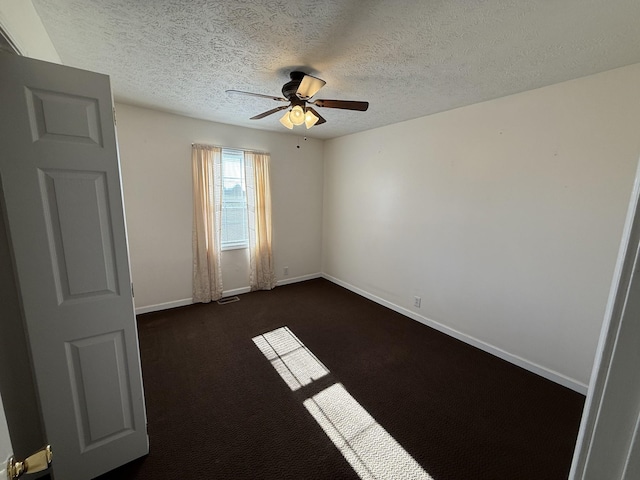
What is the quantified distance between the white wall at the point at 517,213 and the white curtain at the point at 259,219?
160cm

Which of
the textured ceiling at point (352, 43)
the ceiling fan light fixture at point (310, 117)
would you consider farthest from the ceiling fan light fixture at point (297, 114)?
the textured ceiling at point (352, 43)

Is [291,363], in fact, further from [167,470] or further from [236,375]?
[167,470]

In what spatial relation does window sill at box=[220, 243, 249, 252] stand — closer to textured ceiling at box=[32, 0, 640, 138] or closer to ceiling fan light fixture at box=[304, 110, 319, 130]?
textured ceiling at box=[32, 0, 640, 138]

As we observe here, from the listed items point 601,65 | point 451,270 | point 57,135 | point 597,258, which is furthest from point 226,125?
point 597,258

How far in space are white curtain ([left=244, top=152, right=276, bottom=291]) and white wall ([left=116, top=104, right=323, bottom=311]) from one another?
0.15m

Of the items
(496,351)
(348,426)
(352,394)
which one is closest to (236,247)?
(352,394)

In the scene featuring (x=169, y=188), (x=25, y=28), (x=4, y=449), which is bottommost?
(x=4, y=449)

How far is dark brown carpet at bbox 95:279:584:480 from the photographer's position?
1586mm

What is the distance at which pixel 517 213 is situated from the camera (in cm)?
244

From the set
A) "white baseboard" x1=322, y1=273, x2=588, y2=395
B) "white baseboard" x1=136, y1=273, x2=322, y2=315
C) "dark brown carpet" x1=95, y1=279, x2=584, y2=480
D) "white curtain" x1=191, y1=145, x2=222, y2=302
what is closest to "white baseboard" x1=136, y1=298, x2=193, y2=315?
"white baseboard" x1=136, y1=273, x2=322, y2=315

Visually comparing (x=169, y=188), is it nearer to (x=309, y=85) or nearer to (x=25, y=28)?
(x=25, y=28)

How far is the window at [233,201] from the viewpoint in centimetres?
378

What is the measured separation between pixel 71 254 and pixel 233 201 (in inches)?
106

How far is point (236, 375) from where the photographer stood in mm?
2322
